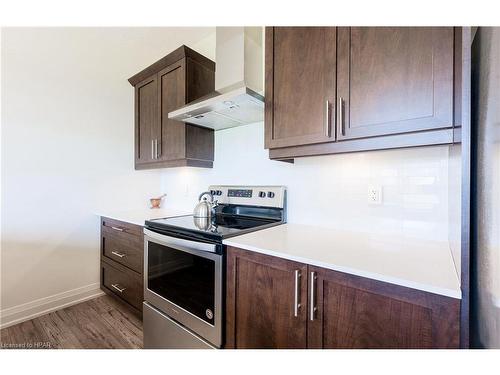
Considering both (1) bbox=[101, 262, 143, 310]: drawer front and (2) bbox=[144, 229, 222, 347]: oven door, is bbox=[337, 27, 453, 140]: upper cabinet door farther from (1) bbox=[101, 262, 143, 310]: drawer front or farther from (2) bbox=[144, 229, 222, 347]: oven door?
(1) bbox=[101, 262, 143, 310]: drawer front

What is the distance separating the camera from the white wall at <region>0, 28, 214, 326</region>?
192 centimetres

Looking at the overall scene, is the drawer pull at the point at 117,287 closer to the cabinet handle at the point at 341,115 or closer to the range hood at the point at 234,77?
the range hood at the point at 234,77

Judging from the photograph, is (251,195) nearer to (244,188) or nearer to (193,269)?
(244,188)

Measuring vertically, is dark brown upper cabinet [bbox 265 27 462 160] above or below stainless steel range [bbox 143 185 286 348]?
above

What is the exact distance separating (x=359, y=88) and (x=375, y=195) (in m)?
0.61

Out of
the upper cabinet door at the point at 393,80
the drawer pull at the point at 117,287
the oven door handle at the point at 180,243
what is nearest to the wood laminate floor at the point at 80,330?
the drawer pull at the point at 117,287

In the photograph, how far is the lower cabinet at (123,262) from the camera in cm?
185

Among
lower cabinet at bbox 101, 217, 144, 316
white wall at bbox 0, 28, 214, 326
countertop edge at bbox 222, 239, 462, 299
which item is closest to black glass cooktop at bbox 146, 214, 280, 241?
countertop edge at bbox 222, 239, 462, 299

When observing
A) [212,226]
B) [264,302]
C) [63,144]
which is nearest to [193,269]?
[212,226]

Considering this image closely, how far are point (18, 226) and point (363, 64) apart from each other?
2797mm

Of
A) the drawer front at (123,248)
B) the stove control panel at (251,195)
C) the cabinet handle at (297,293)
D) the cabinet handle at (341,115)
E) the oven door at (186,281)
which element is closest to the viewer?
the cabinet handle at (297,293)

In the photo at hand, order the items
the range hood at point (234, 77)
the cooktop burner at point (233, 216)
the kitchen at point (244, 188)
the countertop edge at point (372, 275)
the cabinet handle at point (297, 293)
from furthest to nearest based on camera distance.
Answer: the range hood at point (234, 77), the cooktop burner at point (233, 216), the cabinet handle at point (297, 293), the kitchen at point (244, 188), the countertop edge at point (372, 275)

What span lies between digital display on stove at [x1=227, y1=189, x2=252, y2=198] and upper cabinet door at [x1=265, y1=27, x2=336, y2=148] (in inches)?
22.1
